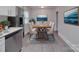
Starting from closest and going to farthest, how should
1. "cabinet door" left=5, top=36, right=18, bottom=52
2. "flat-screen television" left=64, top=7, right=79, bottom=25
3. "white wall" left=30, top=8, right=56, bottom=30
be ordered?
"cabinet door" left=5, top=36, right=18, bottom=52, "flat-screen television" left=64, top=7, right=79, bottom=25, "white wall" left=30, top=8, right=56, bottom=30

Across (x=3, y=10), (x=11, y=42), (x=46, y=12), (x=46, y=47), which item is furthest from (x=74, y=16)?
(x=46, y=12)

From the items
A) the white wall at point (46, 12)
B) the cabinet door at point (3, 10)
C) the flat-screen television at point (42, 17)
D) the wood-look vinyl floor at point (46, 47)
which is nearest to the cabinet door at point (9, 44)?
the cabinet door at point (3, 10)

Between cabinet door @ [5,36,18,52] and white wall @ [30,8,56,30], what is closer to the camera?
cabinet door @ [5,36,18,52]

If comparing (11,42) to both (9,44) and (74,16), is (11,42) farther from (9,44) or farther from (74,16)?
(74,16)

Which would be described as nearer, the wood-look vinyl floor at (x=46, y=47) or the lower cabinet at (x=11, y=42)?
the lower cabinet at (x=11, y=42)

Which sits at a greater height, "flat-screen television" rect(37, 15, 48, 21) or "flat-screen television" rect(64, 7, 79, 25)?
"flat-screen television" rect(37, 15, 48, 21)

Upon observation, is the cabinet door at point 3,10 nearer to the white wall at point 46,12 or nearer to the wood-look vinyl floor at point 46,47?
the wood-look vinyl floor at point 46,47

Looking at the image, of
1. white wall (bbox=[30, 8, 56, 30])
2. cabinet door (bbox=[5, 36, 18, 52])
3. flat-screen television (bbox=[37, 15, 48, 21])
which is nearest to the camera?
cabinet door (bbox=[5, 36, 18, 52])

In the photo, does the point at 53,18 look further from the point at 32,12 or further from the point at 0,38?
the point at 0,38

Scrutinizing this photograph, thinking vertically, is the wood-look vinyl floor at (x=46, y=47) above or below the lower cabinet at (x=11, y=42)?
below

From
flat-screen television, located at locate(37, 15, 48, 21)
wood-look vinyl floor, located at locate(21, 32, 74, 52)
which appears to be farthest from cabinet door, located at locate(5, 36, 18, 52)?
flat-screen television, located at locate(37, 15, 48, 21)

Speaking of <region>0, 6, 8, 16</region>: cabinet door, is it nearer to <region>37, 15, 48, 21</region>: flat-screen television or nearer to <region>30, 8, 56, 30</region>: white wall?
<region>30, 8, 56, 30</region>: white wall

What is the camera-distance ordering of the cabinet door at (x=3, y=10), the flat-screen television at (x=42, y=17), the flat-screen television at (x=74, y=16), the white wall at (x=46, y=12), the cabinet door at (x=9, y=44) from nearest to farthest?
1. the cabinet door at (x=9, y=44)
2. the cabinet door at (x=3, y=10)
3. the flat-screen television at (x=74, y=16)
4. the white wall at (x=46, y=12)
5. the flat-screen television at (x=42, y=17)
